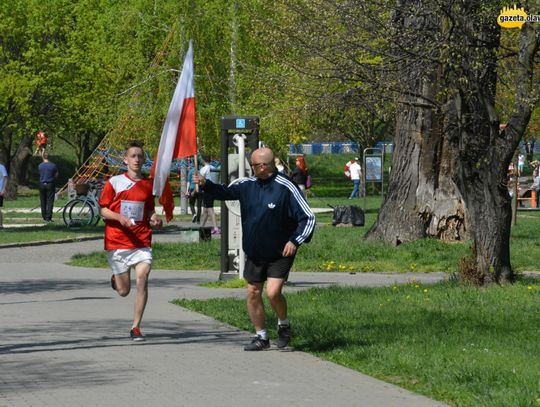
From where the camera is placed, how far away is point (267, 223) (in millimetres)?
10844

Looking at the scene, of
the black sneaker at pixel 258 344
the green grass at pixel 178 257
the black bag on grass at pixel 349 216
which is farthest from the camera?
the black bag on grass at pixel 349 216

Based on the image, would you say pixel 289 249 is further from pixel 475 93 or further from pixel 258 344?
pixel 475 93

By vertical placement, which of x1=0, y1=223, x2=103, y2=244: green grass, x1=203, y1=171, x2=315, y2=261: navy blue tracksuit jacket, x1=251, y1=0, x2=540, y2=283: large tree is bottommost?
x1=0, y1=223, x2=103, y2=244: green grass

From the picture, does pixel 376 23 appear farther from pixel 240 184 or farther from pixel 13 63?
pixel 13 63

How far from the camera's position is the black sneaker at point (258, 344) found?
11031 mm

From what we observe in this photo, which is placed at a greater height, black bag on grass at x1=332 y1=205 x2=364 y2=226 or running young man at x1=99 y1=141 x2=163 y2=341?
running young man at x1=99 y1=141 x2=163 y2=341

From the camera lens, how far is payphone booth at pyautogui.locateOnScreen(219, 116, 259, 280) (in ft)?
56.4

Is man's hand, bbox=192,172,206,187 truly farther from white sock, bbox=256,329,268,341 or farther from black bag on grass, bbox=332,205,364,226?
black bag on grass, bbox=332,205,364,226

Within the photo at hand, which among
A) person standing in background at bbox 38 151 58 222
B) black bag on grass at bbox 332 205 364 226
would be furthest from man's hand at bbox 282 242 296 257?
person standing in background at bbox 38 151 58 222

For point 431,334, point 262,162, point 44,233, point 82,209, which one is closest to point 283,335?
point 431,334

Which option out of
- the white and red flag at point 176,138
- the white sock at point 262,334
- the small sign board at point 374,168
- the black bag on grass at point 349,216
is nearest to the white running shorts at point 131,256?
the white and red flag at point 176,138

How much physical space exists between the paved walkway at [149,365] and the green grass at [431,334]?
0.30 metres

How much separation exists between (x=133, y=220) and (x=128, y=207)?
12cm

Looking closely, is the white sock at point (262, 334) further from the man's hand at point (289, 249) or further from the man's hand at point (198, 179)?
the man's hand at point (198, 179)
